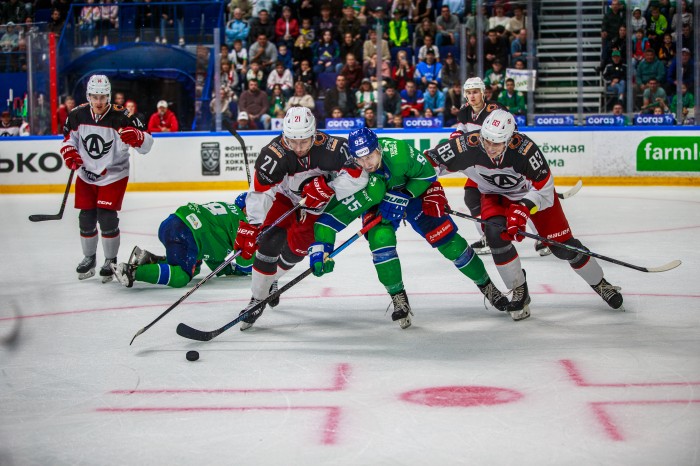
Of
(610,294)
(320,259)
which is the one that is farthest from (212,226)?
(610,294)

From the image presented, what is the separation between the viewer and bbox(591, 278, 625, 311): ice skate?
4.70 meters

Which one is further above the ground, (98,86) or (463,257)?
(98,86)

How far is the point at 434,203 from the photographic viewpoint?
4480mm

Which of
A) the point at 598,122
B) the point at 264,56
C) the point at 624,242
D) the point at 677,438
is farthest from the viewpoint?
the point at 264,56

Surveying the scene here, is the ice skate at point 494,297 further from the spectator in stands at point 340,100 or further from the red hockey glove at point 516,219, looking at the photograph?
the spectator in stands at point 340,100

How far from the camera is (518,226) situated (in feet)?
14.5

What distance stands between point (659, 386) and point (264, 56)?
982 cm

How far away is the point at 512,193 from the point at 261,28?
28.4ft

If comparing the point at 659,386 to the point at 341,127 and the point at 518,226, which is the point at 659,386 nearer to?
the point at 518,226

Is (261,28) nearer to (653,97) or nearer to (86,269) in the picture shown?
(653,97)

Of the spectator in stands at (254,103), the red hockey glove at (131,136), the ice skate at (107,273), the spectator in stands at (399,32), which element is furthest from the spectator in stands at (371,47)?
the ice skate at (107,273)

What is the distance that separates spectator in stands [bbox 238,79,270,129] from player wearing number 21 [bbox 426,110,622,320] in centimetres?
724

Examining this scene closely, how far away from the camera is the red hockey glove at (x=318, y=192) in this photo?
14.6 ft

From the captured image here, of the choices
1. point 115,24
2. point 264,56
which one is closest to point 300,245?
point 264,56
